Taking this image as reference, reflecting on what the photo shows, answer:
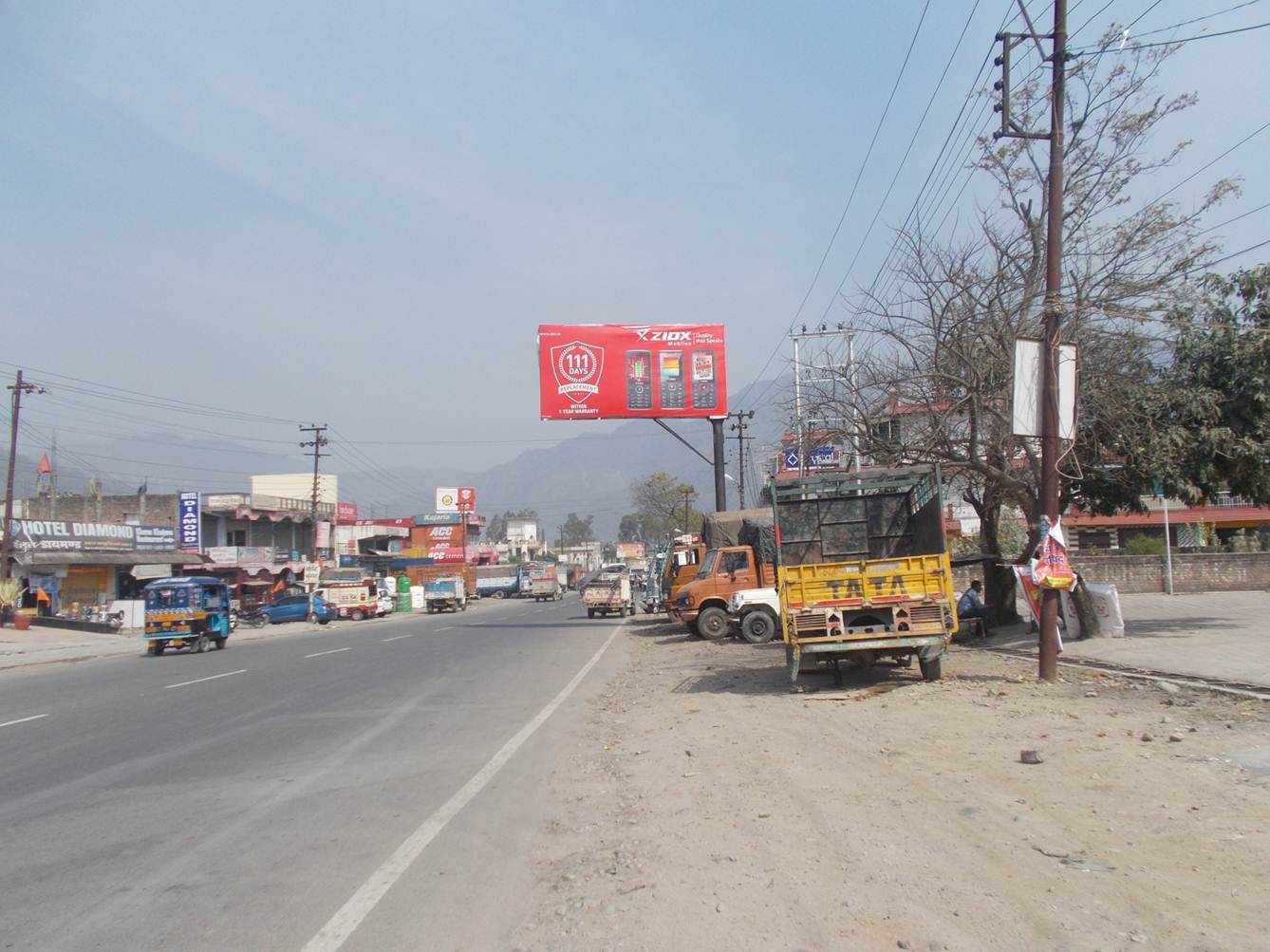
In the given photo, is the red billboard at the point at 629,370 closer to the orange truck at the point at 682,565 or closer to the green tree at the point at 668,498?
the orange truck at the point at 682,565

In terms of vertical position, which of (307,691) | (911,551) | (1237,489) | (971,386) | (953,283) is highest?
(953,283)

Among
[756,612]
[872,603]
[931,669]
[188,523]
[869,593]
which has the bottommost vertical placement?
[931,669]

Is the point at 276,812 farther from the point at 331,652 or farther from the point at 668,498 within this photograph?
the point at 668,498

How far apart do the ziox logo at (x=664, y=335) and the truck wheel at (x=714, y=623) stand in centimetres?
943

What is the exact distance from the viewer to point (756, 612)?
73.7 feet

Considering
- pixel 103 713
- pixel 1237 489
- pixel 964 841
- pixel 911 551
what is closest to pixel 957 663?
pixel 911 551

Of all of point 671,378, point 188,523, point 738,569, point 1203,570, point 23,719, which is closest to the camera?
point 23,719

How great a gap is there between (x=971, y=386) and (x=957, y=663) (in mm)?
4755

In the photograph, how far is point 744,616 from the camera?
22.6m

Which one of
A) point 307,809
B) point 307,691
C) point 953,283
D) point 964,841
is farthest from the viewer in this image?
point 953,283

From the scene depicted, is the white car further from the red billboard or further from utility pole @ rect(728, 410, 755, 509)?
utility pole @ rect(728, 410, 755, 509)

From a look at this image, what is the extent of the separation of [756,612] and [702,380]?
34.0 feet

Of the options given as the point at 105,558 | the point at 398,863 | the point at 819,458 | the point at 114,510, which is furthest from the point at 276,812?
the point at 114,510

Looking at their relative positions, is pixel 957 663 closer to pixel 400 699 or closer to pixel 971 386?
pixel 971 386
